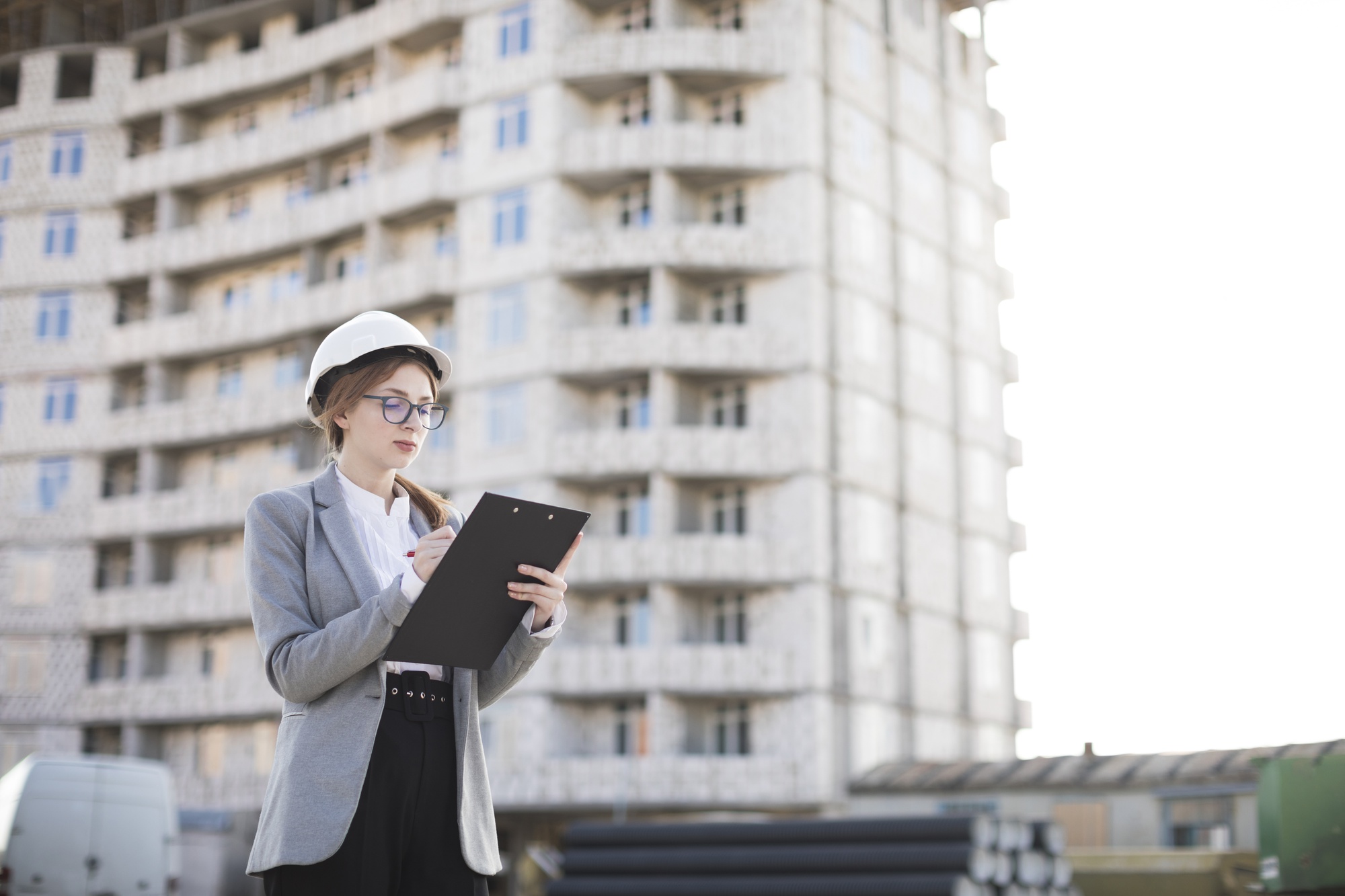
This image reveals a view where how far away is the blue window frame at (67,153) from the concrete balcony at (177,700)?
1815 cm

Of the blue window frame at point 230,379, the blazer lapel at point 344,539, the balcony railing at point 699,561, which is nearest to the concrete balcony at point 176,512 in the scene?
the blue window frame at point 230,379

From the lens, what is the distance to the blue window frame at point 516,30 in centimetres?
4584

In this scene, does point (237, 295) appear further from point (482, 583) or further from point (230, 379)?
point (482, 583)

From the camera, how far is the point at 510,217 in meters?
44.9

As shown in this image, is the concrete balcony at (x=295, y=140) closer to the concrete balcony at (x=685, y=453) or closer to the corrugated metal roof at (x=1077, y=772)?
the concrete balcony at (x=685, y=453)

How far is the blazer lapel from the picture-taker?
162 inches

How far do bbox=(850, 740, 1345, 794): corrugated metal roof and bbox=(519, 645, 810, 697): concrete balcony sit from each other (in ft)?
11.5

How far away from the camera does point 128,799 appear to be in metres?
20.4

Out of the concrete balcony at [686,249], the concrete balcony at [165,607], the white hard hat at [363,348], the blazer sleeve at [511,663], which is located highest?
the concrete balcony at [686,249]

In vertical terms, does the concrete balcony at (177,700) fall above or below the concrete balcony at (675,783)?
above

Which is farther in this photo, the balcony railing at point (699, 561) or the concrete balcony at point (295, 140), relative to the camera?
the concrete balcony at point (295, 140)

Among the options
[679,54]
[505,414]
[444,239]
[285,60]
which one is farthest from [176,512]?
[679,54]

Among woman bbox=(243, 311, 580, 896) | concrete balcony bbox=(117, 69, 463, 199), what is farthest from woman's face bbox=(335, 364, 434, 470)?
concrete balcony bbox=(117, 69, 463, 199)

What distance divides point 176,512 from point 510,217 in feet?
49.4
